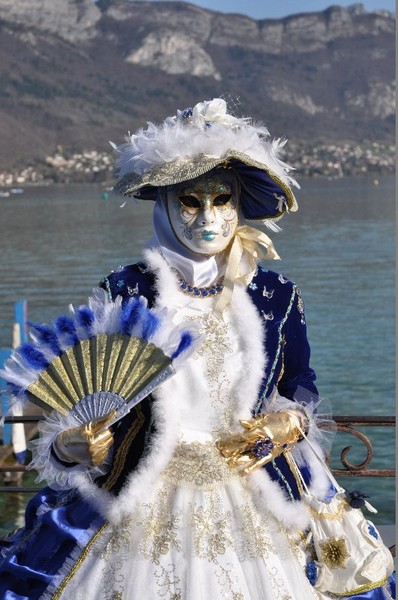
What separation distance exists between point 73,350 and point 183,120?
905mm

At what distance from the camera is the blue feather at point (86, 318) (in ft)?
11.9

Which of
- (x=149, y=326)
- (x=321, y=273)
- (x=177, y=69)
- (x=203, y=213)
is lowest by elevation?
(x=321, y=273)

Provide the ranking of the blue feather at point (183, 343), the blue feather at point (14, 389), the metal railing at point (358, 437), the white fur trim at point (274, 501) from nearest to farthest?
1. the blue feather at point (183, 343)
2. the blue feather at point (14, 389)
3. the white fur trim at point (274, 501)
4. the metal railing at point (358, 437)

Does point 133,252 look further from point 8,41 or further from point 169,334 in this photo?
point 8,41

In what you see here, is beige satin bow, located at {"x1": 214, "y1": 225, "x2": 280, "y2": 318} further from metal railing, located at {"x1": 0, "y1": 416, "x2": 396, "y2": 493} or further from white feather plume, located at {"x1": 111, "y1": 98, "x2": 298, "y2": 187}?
metal railing, located at {"x1": 0, "y1": 416, "x2": 396, "y2": 493}

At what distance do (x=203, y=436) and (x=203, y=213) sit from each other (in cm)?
74

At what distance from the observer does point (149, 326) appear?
353 cm

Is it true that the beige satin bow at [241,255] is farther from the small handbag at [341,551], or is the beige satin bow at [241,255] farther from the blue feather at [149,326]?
the small handbag at [341,551]

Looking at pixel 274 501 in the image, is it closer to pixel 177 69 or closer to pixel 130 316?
pixel 130 316

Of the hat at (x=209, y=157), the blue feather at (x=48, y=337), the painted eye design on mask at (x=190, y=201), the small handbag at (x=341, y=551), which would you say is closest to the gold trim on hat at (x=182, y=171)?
the hat at (x=209, y=157)

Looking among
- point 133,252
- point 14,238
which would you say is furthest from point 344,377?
point 14,238

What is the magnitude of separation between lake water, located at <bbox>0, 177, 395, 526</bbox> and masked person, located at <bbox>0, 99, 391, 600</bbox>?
8.74 meters

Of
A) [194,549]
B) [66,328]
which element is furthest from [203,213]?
[194,549]

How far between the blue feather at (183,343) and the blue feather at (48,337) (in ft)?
1.30
